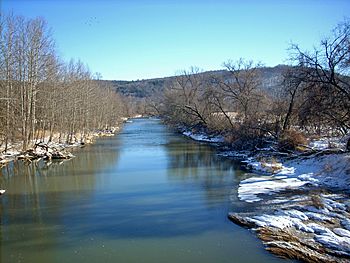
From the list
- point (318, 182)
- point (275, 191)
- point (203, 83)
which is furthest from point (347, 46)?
point (203, 83)

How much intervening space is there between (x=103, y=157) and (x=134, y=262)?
20.2 metres

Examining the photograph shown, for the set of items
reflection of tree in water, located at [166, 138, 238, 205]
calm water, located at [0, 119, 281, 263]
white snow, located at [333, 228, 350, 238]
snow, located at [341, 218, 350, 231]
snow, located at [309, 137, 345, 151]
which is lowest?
calm water, located at [0, 119, 281, 263]

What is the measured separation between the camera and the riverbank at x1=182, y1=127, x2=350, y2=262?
9641mm

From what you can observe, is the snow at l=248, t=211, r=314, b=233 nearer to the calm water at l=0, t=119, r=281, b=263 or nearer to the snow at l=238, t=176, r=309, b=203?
the calm water at l=0, t=119, r=281, b=263

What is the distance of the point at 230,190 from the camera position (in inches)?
649

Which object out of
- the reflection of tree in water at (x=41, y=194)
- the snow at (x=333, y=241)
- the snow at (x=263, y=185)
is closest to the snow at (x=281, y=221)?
the snow at (x=333, y=241)

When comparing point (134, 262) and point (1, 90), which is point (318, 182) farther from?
point (1, 90)

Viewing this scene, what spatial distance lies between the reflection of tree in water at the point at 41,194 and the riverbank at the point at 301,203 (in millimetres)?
6879

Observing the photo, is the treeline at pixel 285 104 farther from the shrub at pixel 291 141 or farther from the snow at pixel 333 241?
the snow at pixel 333 241

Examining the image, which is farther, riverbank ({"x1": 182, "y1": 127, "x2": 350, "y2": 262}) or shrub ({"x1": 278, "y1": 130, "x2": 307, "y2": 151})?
shrub ({"x1": 278, "y1": 130, "x2": 307, "y2": 151})

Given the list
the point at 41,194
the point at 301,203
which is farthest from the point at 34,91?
the point at 301,203

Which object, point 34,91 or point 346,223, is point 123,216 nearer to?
point 346,223

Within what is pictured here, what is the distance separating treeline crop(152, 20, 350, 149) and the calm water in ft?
20.7

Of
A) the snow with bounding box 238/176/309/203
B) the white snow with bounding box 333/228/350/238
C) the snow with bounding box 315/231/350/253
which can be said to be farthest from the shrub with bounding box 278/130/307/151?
the snow with bounding box 315/231/350/253
